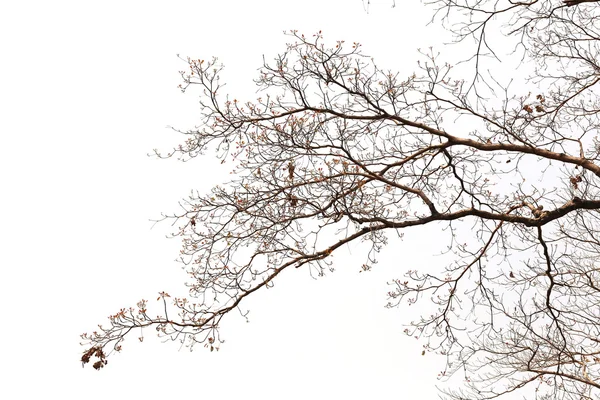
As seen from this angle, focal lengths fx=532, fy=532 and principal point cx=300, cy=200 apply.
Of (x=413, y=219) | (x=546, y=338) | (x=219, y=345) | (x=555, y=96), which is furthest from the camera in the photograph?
(x=546, y=338)

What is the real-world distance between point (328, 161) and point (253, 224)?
1.17 m

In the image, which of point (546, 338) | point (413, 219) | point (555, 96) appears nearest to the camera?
point (413, 219)

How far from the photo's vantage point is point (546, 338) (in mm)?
8164

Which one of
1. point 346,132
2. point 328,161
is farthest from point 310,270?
point 346,132

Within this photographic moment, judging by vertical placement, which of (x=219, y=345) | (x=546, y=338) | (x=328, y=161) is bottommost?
(x=219, y=345)

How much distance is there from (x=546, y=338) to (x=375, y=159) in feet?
13.5

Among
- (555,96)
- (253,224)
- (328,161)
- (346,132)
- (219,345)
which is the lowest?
(219,345)

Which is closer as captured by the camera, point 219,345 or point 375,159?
point 219,345

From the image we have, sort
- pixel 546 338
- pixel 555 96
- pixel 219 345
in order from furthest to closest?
1. pixel 546 338
2. pixel 555 96
3. pixel 219 345

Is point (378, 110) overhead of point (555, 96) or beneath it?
beneath

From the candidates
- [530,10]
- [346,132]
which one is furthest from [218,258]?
[530,10]

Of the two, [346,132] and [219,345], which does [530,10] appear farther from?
[219,345]

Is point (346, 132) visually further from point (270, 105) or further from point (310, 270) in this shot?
point (310, 270)

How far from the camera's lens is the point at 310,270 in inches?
247
